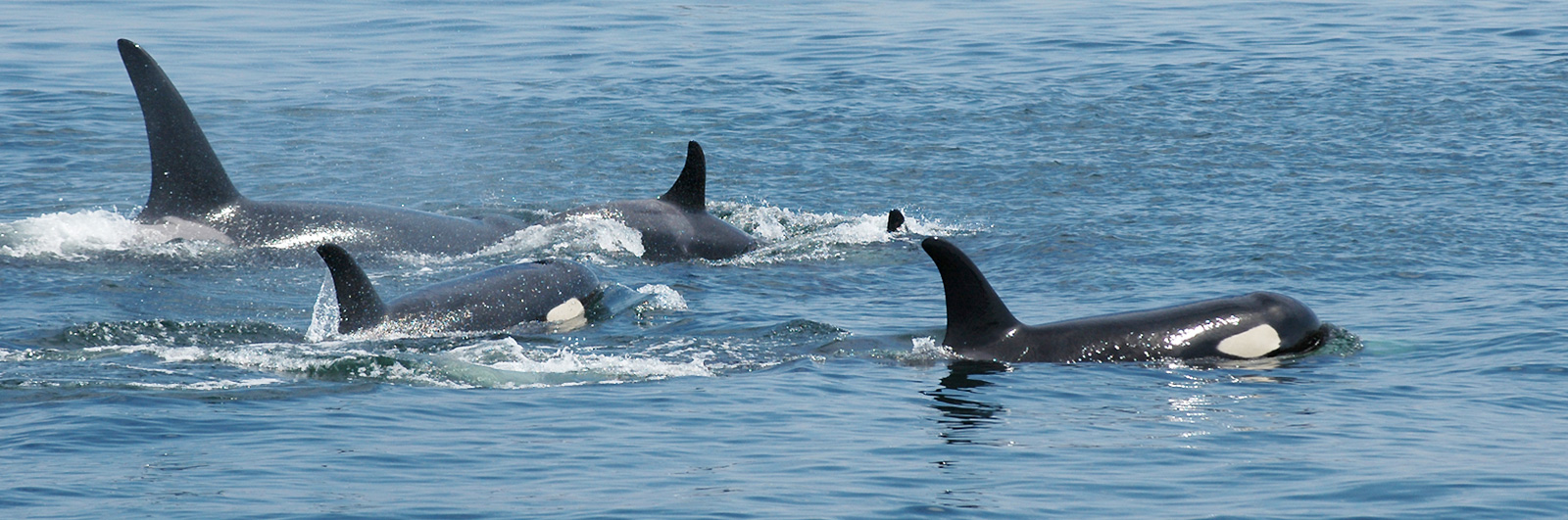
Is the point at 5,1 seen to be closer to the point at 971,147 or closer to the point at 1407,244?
the point at 971,147

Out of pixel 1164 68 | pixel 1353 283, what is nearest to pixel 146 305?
pixel 1353 283

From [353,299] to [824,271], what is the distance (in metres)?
5.59

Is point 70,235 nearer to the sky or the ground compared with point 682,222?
nearer to the sky

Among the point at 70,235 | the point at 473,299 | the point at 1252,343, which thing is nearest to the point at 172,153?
the point at 70,235

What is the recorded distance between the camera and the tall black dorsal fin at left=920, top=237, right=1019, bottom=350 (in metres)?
12.3

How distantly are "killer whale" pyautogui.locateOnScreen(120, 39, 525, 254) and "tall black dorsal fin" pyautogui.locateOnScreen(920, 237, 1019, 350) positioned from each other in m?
6.15

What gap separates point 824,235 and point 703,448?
894 centimetres

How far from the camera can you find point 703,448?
399 inches

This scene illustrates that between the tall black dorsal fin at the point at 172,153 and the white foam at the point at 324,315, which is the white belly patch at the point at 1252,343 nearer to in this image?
the white foam at the point at 324,315

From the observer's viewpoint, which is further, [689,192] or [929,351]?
[689,192]

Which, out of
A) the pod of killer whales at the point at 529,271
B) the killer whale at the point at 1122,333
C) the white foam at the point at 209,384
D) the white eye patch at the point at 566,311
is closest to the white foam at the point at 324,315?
the pod of killer whales at the point at 529,271

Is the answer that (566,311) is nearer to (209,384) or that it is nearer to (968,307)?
(968,307)

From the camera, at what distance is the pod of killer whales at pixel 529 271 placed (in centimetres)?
1283

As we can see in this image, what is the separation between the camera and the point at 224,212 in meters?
16.6
